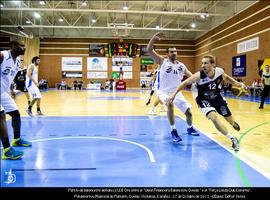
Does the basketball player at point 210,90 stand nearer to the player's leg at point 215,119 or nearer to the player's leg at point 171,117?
the player's leg at point 215,119

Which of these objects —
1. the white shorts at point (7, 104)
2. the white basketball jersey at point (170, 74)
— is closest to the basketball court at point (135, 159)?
the white shorts at point (7, 104)

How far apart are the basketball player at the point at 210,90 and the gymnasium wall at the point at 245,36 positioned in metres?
15.3

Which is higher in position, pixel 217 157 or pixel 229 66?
pixel 229 66

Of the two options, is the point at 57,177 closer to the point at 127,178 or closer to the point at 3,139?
the point at 127,178

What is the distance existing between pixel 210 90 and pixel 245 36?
1843 centimetres

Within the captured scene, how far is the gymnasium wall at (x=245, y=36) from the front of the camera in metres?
18.9

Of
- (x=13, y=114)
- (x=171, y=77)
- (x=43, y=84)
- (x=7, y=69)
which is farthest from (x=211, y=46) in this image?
(x=7, y=69)

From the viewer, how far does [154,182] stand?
10.3 ft

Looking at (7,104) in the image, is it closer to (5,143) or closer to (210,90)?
(5,143)

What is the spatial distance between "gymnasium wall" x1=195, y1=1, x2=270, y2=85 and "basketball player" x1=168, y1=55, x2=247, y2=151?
50.1 ft

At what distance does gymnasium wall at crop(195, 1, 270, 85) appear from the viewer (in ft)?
61.9

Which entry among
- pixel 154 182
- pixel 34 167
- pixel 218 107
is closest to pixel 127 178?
pixel 154 182

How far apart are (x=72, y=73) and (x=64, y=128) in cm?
2949

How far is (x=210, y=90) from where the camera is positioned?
5035mm
